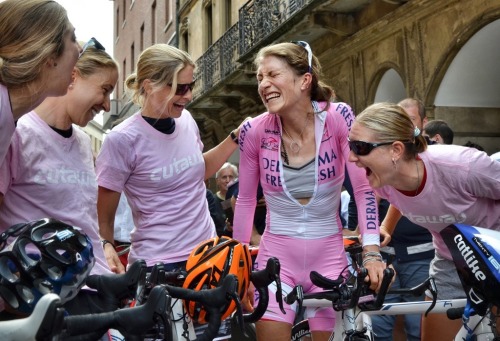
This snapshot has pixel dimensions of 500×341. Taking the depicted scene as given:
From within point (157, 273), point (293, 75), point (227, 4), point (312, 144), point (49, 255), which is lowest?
point (157, 273)

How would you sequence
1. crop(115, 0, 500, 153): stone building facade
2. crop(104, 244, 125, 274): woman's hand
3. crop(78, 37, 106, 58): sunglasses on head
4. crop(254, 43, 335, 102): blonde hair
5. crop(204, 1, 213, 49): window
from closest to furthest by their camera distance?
crop(78, 37, 106, 58): sunglasses on head < crop(104, 244, 125, 274): woman's hand < crop(254, 43, 335, 102): blonde hair < crop(115, 0, 500, 153): stone building facade < crop(204, 1, 213, 49): window

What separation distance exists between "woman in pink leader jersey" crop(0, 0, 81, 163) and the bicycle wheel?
253 centimetres

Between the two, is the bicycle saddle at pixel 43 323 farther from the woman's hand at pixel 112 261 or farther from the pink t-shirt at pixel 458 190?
the pink t-shirt at pixel 458 190

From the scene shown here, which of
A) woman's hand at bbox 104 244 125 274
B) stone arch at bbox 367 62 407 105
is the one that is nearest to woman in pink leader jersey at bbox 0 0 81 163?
woman's hand at bbox 104 244 125 274

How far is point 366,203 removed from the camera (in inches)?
152

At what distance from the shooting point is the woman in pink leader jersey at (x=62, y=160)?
3107 mm

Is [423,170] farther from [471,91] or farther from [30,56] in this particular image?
[471,91]

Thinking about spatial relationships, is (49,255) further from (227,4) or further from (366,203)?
(227,4)

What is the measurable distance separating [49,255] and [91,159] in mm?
1180

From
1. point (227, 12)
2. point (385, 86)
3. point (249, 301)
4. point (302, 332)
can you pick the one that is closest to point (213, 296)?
point (249, 301)

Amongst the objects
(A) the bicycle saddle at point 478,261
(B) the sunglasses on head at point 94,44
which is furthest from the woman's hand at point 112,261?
(A) the bicycle saddle at point 478,261

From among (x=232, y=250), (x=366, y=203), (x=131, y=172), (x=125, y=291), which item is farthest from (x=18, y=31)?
(x=366, y=203)

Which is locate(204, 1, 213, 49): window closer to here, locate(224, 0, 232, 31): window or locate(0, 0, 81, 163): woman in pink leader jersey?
locate(224, 0, 232, 31): window

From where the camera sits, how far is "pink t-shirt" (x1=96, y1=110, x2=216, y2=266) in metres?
4.09
